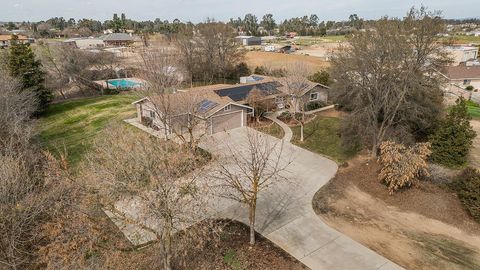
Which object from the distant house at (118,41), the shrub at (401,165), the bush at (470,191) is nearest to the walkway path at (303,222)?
the shrub at (401,165)

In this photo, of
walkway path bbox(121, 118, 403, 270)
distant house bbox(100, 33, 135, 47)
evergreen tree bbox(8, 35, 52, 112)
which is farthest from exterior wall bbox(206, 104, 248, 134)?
distant house bbox(100, 33, 135, 47)

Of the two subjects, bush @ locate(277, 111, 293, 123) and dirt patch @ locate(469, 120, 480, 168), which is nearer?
dirt patch @ locate(469, 120, 480, 168)

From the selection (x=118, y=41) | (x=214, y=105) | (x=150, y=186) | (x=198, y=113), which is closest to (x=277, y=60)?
(x=214, y=105)

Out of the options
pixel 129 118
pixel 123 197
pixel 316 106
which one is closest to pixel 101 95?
pixel 129 118

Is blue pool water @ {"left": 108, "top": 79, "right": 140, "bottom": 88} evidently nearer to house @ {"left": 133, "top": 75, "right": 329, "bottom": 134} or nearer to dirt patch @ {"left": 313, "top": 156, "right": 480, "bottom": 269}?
house @ {"left": 133, "top": 75, "right": 329, "bottom": 134}

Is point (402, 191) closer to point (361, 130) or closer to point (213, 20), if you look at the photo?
point (361, 130)

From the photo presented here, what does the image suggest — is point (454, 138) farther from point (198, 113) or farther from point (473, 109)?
point (473, 109)

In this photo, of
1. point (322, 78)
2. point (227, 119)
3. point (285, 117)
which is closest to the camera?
point (227, 119)
